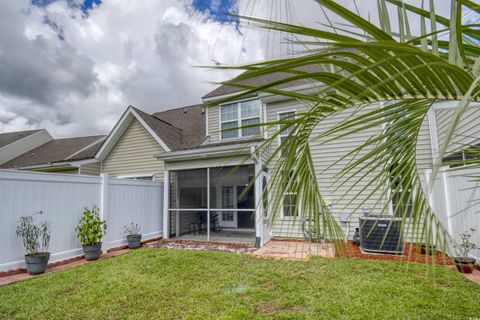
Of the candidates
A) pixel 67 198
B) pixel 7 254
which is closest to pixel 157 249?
pixel 67 198

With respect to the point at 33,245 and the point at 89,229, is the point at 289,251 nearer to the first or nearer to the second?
the point at 89,229

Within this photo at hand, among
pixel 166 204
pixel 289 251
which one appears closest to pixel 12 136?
pixel 166 204

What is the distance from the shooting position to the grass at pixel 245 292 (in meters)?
3.42

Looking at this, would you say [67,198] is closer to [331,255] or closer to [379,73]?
[331,255]

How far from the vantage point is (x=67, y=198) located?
6301 mm

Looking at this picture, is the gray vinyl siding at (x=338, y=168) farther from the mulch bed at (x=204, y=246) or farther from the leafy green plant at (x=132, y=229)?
the leafy green plant at (x=132, y=229)

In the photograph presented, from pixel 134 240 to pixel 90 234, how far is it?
4.98 ft

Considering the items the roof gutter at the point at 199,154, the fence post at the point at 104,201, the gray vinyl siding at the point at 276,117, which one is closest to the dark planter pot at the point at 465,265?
the gray vinyl siding at the point at 276,117

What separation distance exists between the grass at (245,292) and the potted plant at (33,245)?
368mm

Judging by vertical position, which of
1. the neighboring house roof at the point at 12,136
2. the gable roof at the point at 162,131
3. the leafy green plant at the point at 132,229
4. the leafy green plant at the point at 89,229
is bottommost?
the leafy green plant at the point at 132,229

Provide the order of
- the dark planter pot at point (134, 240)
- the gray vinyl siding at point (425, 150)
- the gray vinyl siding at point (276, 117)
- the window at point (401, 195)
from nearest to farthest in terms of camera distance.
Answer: the window at point (401, 195) → the gray vinyl siding at point (425, 150) → the dark planter pot at point (134, 240) → the gray vinyl siding at point (276, 117)

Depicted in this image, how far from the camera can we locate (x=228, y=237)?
909 cm

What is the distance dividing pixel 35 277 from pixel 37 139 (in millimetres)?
19126

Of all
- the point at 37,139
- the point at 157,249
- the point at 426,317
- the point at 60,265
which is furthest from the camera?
the point at 37,139
